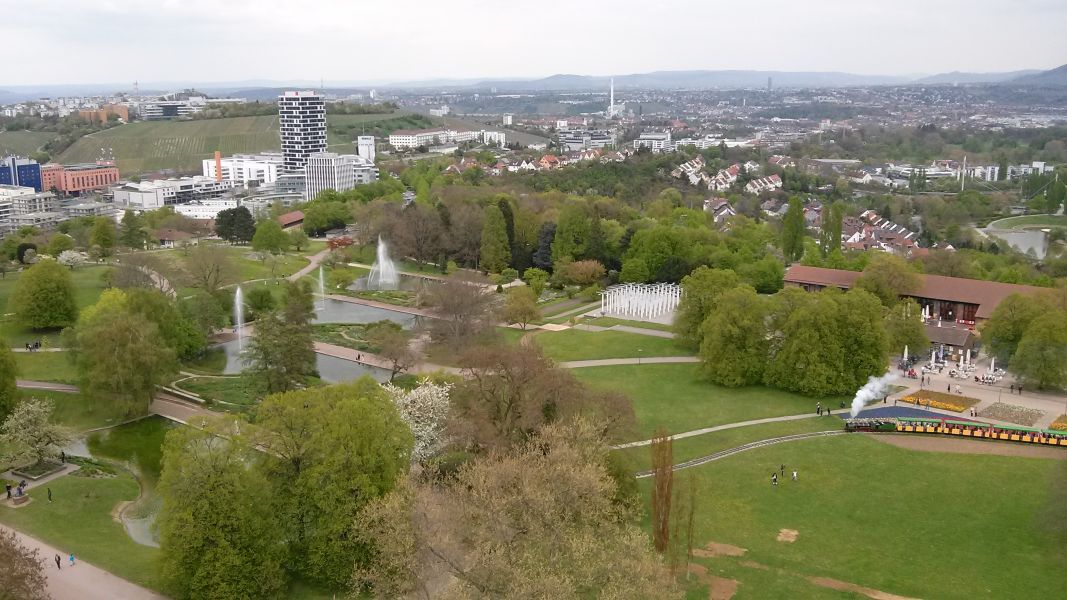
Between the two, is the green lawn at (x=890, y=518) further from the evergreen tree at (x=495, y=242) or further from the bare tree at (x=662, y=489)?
the evergreen tree at (x=495, y=242)

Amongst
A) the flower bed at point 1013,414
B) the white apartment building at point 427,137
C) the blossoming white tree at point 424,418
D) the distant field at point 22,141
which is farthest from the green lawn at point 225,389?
the distant field at point 22,141

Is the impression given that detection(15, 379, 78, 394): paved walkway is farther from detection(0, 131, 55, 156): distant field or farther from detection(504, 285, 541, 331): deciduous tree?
detection(0, 131, 55, 156): distant field

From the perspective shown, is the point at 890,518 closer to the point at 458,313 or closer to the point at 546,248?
the point at 458,313

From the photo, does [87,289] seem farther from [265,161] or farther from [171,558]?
[265,161]

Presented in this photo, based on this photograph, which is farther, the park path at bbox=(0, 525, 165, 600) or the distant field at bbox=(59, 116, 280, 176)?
the distant field at bbox=(59, 116, 280, 176)

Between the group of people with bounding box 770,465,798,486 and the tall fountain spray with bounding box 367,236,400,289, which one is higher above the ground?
the tall fountain spray with bounding box 367,236,400,289

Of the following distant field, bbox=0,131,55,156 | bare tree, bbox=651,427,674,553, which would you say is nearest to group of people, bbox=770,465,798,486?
bare tree, bbox=651,427,674,553
